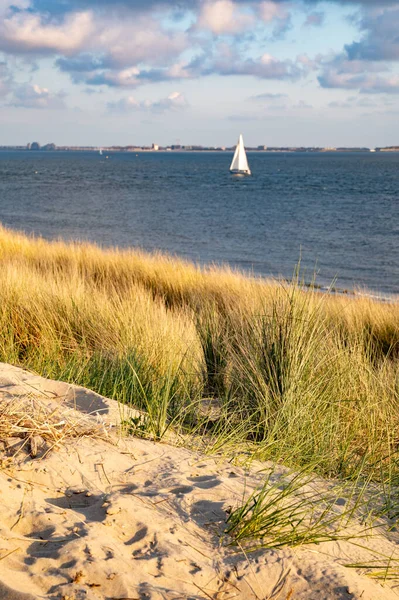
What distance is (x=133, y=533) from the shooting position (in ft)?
7.61

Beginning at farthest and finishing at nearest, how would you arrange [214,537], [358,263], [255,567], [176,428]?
[358,263]
[176,428]
[214,537]
[255,567]

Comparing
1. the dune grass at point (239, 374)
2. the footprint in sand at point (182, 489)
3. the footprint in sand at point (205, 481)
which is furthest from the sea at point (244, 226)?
the footprint in sand at point (182, 489)

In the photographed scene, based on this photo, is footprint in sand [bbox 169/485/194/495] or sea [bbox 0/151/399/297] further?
sea [bbox 0/151/399/297]

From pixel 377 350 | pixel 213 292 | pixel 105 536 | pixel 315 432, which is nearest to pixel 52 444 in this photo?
pixel 105 536

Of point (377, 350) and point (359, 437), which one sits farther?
point (377, 350)

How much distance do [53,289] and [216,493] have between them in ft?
15.1

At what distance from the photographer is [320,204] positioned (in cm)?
4384

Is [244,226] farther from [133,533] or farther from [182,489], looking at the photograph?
[133,533]

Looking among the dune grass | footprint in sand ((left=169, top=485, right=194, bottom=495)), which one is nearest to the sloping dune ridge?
footprint in sand ((left=169, top=485, right=194, bottom=495))

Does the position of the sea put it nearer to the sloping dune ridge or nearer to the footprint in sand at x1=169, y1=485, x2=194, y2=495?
the sloping dune ridge

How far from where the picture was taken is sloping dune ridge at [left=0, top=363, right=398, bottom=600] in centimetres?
203

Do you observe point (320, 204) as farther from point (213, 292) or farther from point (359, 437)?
point (359, 437)

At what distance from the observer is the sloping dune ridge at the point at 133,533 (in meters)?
2.03

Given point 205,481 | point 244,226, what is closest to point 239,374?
point 205,481
